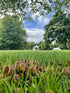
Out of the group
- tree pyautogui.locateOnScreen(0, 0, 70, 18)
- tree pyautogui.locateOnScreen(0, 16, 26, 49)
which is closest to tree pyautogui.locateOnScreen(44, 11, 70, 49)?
tree pyautogui.locateOnScreen(0, 16, 26, 49)

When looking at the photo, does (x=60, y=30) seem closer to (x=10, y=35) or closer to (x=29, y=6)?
(x=10, y=35)

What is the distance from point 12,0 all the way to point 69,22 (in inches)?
876

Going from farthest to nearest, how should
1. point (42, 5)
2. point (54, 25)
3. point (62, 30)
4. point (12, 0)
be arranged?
1. point (54, 25)
2. point (62, 30)
3. point (42, 5)
4. point (12, 0)

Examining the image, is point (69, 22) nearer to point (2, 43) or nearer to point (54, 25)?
point (54, 25)

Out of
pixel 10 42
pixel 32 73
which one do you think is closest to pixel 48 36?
pixel 10 42

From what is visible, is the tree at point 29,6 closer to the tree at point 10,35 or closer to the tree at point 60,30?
the tree at point 60,30

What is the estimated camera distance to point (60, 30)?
78.1 feet

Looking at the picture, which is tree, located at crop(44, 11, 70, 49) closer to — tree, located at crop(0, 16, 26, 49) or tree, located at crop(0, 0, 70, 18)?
tree, located at crop(0, 16, 26, 49)

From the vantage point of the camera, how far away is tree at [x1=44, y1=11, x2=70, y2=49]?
76.8ft

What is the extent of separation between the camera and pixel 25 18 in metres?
5.34

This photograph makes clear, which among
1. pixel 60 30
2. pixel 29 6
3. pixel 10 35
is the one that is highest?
pixel 10 35

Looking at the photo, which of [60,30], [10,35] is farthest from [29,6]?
[10,35]

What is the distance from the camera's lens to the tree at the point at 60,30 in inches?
922

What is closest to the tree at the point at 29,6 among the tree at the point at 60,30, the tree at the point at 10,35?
the tree at the point at 60,30
